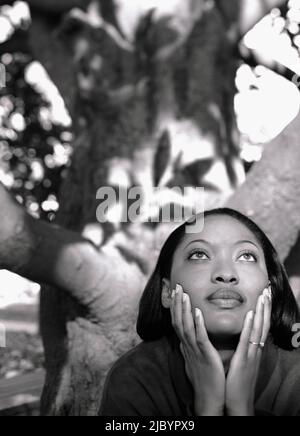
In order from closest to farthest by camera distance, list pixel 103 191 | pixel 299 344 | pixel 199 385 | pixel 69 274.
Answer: pixel 199 385, pixel 299 344, pixel 69 274, pixel 103 191

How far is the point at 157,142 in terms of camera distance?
269 cm

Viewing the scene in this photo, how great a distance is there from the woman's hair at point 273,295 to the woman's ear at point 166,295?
16 mm

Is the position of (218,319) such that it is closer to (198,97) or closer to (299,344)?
(299,344)

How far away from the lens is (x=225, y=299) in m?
1.49

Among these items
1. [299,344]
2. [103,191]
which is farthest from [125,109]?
[299,344]

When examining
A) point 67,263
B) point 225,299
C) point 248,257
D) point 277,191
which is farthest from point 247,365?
point 277,191

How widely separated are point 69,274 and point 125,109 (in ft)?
2.94

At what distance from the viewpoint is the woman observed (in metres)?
1.45

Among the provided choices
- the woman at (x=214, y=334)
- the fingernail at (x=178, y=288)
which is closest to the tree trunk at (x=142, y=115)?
the woman at (x=214, y=334)

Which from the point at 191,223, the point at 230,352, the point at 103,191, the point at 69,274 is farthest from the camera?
the point at 103,191

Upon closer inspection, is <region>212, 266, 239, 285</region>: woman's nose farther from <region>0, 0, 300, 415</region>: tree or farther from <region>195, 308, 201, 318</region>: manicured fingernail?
<region>0, 0, 300, 415</region>: tree

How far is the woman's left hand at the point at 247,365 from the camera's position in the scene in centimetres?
143

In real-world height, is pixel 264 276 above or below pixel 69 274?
above
